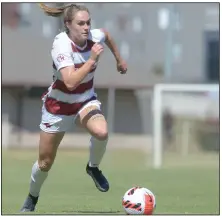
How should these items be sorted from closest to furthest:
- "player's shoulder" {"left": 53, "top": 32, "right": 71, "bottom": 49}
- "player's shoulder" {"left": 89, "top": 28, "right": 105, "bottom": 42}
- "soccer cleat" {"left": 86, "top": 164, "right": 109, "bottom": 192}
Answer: "player's shoulder" {"left": 53, "top": 32, "right": 71, "bottom": 49}, "player's shoulder" {"left": 89, "top": 28, "right": 105, "bottom": 42}, "soccer cleat" {"left": 86, "top": 164, "right": 109, "bottom": 192}

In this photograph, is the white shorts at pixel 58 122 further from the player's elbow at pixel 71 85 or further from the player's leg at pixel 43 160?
the player's elbow at pixel 71 85

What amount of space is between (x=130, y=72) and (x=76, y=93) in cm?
3839

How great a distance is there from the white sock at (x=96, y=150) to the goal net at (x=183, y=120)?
41.2 feet

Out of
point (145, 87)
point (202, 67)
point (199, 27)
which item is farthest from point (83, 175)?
point (202, 67)

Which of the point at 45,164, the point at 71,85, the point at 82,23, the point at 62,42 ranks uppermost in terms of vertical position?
the point at 82,23

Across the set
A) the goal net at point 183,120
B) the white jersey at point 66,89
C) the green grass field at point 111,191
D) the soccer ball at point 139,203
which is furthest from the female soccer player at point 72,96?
the goal net at point 183,120

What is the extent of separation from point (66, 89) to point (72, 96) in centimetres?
11

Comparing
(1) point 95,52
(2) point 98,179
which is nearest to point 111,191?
(2) point 98,179

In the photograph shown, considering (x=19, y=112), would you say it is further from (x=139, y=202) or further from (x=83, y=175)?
(x=139, y=202)

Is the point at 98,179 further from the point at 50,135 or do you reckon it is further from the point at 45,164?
the point at 50,135

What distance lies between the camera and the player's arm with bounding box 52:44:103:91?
8.77 m

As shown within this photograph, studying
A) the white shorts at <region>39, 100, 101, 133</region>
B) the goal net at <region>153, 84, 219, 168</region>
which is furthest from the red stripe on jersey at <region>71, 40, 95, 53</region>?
the goal net at <region>153, 84, 219, 168</region>

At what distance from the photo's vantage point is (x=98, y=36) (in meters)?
9.58

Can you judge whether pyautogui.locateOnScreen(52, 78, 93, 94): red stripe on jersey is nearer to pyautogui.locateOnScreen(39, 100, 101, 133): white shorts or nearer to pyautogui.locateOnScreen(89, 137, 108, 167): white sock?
pyautogui.locateOnScreen(39, 100, 101, 133): white shorts
